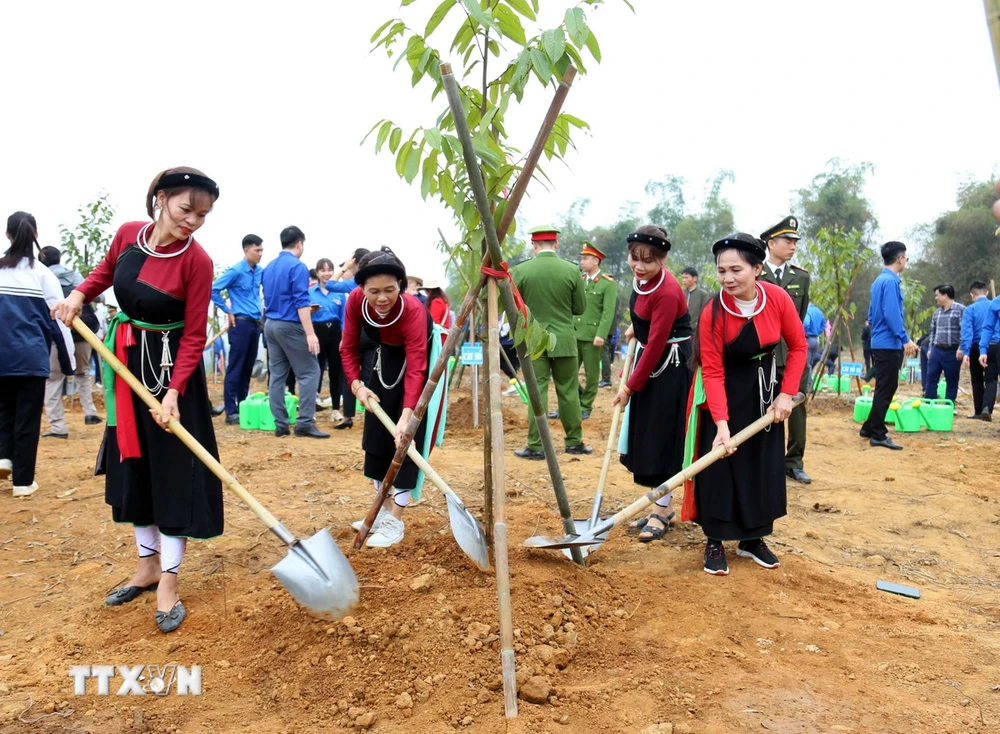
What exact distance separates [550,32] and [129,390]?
2340mm

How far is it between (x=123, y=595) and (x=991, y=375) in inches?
441

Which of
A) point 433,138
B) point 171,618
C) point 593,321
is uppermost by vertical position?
point 433,138

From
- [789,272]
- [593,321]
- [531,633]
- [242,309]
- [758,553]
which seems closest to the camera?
[531,633]

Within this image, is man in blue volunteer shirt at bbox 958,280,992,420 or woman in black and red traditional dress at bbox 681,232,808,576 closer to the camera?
woman in black and red traditional dress at bbox 681,232,808,576

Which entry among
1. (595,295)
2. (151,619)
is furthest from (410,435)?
(595,295)

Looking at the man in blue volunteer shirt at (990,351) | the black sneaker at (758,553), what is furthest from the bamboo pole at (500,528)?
the man in blue volunteer shirt at (990,351)

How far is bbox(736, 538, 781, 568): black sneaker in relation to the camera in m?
3.96

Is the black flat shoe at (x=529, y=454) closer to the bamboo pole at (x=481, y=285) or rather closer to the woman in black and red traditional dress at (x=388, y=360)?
the woman in black and red traditional dress at (x=388, y=360)

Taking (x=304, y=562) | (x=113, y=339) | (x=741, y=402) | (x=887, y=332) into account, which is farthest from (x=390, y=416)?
(x=887, y=332)

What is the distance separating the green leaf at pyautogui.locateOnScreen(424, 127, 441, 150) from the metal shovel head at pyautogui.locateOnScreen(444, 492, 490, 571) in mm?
1648

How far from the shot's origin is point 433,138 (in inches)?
100.0

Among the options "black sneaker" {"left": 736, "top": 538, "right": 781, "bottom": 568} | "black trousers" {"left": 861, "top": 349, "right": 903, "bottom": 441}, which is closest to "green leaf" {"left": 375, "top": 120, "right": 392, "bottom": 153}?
"black sneaker" {"left": 736, "top": 538, "right": 781, "bottom": 568}

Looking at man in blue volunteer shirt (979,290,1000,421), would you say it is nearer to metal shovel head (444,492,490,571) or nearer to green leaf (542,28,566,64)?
metal shovel head (444,492,490,571)

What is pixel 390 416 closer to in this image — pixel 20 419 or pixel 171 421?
pixel 171 421
